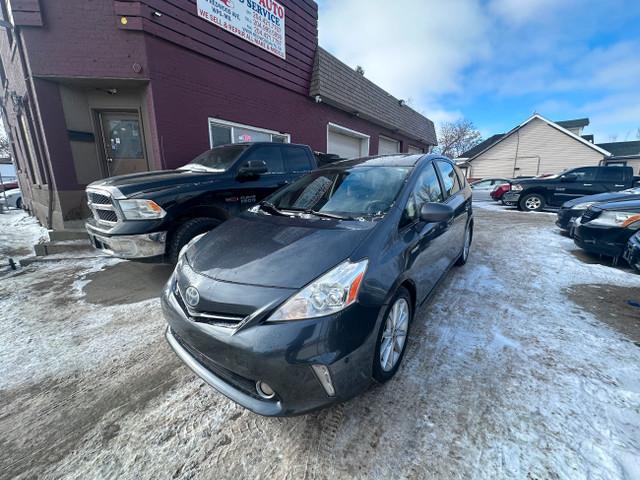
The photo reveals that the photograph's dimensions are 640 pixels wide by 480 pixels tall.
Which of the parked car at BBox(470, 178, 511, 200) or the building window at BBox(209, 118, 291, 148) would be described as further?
the parked car at BBox(470, 178, 511, 200)

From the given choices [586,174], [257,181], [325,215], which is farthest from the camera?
[586,174]

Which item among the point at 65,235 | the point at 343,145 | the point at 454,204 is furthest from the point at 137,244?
the point at 343,145

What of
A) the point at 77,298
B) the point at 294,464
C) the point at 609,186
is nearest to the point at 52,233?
the point at 77,298

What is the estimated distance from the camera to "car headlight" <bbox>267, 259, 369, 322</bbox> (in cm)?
142

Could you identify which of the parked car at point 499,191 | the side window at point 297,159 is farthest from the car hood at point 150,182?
the parked car at point 499,191

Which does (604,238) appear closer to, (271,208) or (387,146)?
(271,208)

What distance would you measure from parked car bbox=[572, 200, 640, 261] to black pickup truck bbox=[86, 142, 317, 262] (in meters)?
4.99

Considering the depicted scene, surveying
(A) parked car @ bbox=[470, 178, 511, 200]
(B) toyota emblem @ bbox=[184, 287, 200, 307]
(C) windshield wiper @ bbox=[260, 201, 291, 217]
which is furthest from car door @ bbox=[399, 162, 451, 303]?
(A) parked car @ bbox=[470, 178, 511, 200]

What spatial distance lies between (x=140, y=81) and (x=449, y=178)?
6.10 metres

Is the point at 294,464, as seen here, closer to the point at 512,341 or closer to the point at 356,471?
the point at 356,471

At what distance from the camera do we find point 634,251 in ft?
11.7

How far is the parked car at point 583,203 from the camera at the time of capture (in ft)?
15.8

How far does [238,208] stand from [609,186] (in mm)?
11752

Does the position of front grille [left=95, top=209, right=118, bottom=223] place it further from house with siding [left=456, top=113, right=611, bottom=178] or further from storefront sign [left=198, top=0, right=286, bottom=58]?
house with siding [left=456, top=113, right=611, bottom=178]
